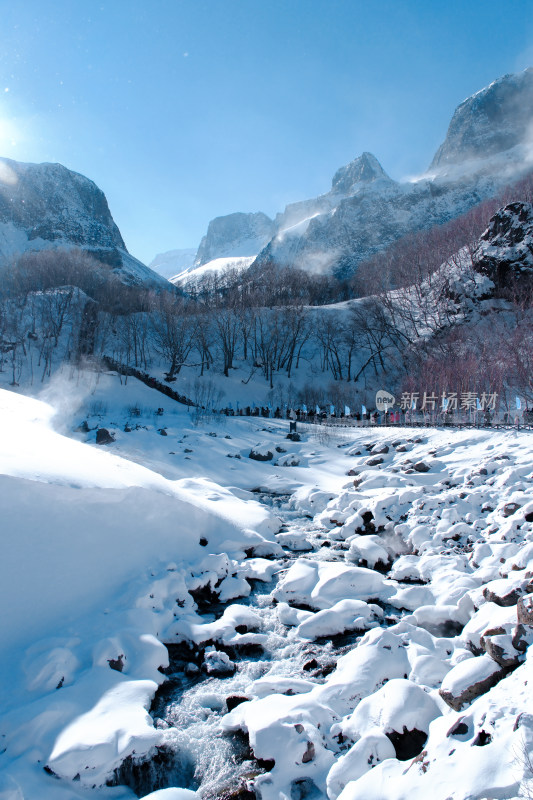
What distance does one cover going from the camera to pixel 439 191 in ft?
379

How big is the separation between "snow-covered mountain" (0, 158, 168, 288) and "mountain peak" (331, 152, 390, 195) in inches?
3632

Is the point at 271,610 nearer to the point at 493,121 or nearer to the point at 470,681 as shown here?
the point at 470,681

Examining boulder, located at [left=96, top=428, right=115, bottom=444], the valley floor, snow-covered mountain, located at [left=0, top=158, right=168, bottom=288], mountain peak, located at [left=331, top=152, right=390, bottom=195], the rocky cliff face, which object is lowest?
the valley floor

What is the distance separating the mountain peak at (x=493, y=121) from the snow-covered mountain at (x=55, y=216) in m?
→ 101

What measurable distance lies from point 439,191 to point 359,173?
55636 mm

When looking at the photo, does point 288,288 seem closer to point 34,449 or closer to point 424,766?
point 34,449

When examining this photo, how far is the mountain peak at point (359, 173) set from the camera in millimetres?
160625

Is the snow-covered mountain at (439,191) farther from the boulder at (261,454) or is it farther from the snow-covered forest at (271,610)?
the snow-covered forest at (271,610)

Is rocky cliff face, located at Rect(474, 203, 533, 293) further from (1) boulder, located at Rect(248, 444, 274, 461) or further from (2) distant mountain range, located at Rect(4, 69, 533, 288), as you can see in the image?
(2) distant mountain range, located at Rect(4, 69, 533, 288)

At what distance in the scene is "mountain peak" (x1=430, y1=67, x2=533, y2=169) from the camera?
4909 inches

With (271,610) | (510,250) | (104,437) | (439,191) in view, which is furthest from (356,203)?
(271,610)

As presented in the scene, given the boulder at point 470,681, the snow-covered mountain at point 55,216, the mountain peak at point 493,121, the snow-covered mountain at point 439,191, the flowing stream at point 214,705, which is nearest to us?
the flowing stream at point 214,705

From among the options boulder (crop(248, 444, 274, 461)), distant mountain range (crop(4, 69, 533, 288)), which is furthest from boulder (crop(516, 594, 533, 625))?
distant mountain range (crop(4, 69, 533, 288))

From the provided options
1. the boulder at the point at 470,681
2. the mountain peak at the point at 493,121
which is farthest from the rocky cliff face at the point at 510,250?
the mountain peak at the point at 493,121
